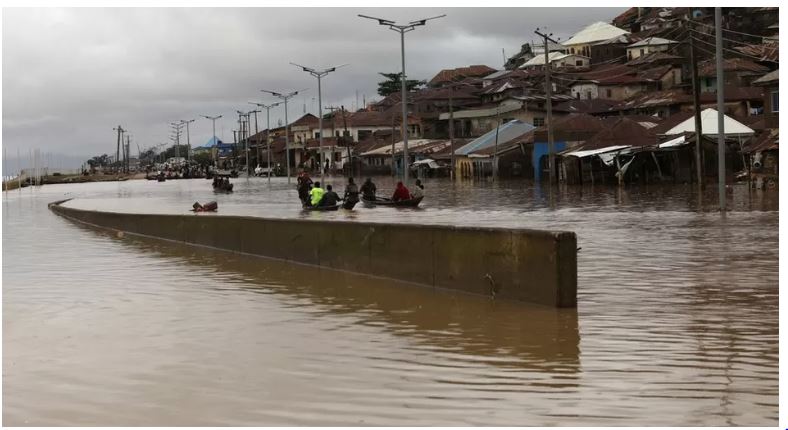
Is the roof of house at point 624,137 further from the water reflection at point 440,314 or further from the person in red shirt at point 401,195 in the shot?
the water reflection at point 440,314

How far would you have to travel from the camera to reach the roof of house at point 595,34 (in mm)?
136875

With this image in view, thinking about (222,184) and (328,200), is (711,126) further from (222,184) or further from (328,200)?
(222,184)

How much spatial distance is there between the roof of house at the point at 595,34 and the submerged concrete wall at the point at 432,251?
122983mm

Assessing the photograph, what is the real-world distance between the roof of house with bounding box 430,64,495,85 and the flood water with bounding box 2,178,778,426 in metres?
128

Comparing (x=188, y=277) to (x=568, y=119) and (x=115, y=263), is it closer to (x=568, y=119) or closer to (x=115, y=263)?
(x=115, y=263)

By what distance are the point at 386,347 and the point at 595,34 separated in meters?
135

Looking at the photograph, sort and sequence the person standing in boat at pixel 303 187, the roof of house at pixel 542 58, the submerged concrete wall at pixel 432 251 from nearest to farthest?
the submerged concrete wall at pixel 432 251
the person standing in boat at pixel 303 187
the roof of house at pixel 542 58

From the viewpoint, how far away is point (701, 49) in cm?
10531

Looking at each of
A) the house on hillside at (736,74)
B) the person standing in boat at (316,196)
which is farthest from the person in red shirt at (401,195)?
the house on hillside at (736,74)

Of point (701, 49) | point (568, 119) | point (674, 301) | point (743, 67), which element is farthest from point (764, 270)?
point (701, 49)

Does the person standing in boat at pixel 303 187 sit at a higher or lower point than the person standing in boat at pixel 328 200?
higher

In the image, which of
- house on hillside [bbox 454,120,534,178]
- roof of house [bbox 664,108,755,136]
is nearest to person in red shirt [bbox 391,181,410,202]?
roof of house [bbox 664,108,755,136]

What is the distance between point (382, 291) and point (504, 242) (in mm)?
2238

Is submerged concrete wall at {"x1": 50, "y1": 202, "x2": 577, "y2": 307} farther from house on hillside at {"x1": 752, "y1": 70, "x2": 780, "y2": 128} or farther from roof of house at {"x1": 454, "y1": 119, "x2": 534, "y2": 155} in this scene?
roof of house at {"x1": 454, "y1": 119, "x2": 534, "y2": 155}
